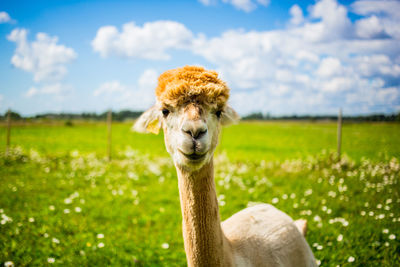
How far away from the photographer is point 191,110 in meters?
1.93

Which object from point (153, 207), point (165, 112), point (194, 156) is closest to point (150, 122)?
point (165, 112)

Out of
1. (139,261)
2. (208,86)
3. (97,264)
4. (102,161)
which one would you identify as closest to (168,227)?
(139,261)

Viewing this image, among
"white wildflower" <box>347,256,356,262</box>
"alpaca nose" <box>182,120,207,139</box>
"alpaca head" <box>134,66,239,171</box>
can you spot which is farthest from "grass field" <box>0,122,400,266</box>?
"alpaca nose" <box>182,120,207,139</box>

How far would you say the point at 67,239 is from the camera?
451 centimetres

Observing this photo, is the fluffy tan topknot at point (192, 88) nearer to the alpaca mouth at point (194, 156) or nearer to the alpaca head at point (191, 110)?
the alpaca head at point (191, 110)

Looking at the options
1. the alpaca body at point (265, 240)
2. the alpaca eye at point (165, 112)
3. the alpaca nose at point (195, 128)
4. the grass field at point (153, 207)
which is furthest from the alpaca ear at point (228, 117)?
the grass field at point (153, 207)

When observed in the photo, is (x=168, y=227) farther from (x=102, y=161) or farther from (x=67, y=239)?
(x=102, y=161)

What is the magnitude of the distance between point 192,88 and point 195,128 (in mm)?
370

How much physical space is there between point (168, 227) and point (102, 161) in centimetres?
716

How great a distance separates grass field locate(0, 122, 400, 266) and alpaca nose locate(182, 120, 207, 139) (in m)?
2.76

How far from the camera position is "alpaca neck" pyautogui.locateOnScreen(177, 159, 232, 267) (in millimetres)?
2039

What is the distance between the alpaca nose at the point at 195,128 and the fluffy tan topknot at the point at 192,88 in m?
0.26

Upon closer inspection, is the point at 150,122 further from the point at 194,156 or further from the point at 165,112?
the point at 194,156

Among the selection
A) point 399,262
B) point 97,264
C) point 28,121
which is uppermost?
point 28,121
